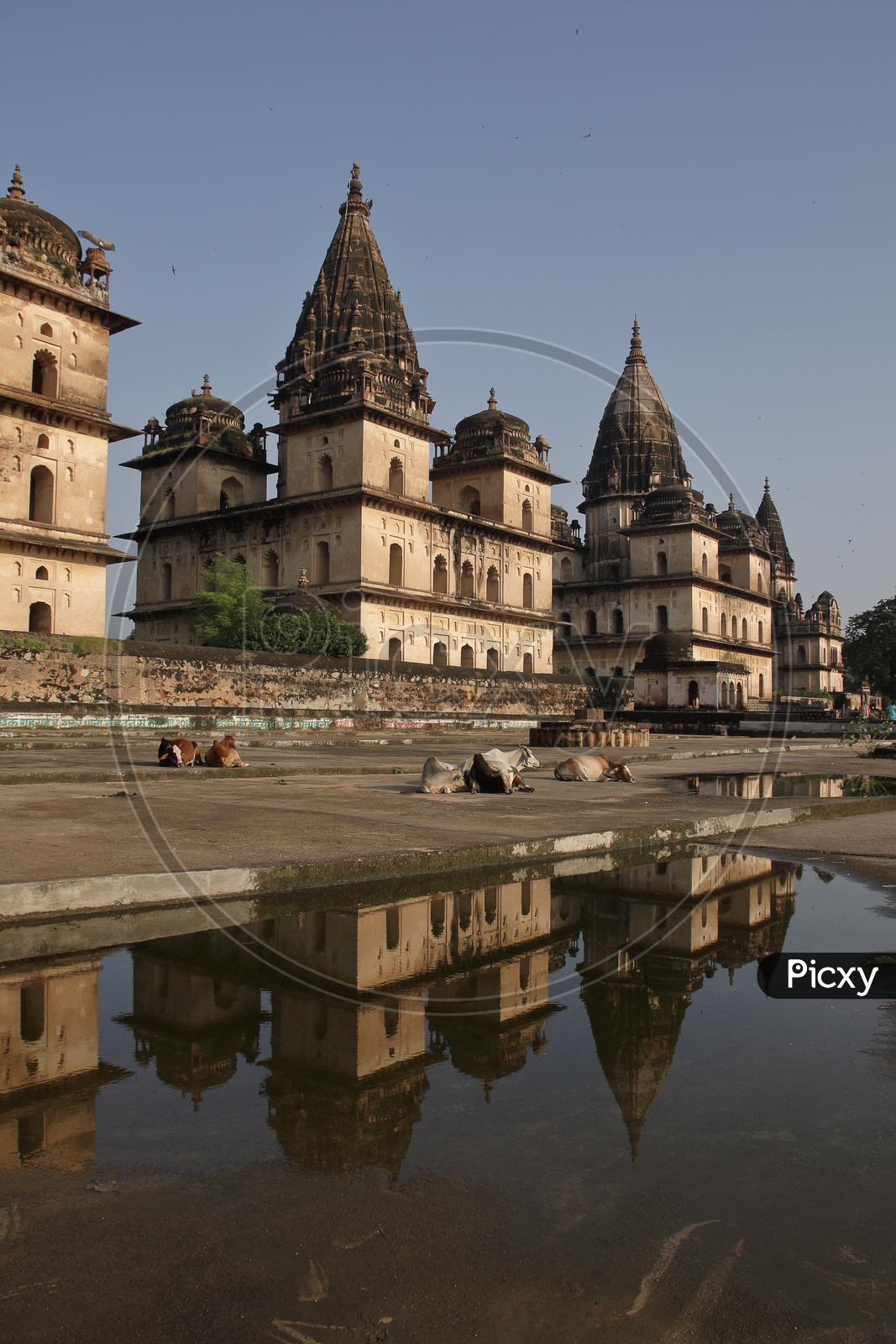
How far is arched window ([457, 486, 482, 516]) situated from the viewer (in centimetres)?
4791

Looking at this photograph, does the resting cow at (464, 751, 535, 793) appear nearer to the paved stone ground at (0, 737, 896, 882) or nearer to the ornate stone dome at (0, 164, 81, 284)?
the paved stone ground at (0, 737, 896, 882)

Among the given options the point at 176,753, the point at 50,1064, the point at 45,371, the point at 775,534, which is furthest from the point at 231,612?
the point at 775,534

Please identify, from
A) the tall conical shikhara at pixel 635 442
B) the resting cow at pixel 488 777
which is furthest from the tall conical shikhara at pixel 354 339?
the resting cow at pixel 488 777

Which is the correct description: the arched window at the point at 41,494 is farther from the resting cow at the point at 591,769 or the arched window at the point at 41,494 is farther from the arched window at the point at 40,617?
the resting cow at the point at 591,769

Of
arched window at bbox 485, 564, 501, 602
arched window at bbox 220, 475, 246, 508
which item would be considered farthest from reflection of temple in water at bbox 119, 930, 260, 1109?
arched window at bbox 220, 475, 246, 508

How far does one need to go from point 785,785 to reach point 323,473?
31.4 meters

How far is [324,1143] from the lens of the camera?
2.17m

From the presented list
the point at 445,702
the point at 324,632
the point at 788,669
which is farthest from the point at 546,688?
the point at 788,669

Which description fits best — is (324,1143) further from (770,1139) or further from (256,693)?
(256,693)

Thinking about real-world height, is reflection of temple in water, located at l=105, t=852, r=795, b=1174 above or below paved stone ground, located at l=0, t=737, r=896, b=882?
below

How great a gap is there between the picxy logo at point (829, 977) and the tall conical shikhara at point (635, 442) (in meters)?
58.7

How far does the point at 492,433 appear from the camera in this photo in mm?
46906

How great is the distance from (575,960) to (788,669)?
72.5 m

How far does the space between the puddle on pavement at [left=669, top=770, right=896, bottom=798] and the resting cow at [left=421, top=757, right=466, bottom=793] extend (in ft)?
8.14
